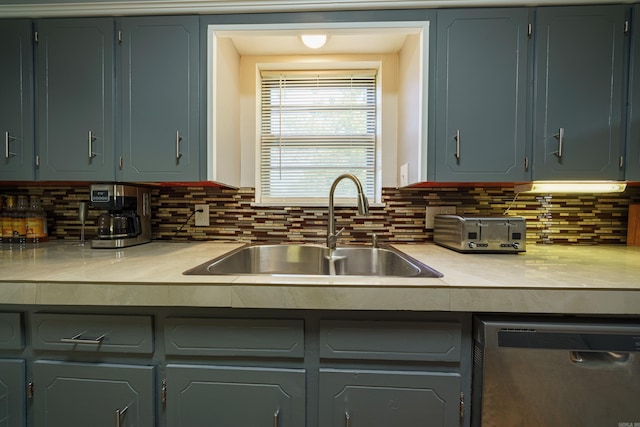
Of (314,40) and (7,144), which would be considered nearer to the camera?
(7,144)

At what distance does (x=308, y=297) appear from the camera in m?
0.77

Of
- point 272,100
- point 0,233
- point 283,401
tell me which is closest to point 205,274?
point 283,401

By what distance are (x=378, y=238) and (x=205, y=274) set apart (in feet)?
3.37

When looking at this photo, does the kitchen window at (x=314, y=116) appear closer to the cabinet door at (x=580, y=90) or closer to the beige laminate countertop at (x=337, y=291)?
the cabinet door at (x=580, y=90)

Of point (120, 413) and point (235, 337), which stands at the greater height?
point (235, 337)

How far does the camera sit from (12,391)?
0.85 meters

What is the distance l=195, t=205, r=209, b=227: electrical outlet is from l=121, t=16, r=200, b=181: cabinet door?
375 millimetres

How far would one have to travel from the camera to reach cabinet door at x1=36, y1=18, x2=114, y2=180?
1.24 m

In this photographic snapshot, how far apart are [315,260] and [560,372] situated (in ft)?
3.43

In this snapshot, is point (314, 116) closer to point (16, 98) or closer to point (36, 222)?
point (16, 98)

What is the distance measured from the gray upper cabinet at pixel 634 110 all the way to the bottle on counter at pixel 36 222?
9.84ft

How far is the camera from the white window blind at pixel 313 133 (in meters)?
1.65

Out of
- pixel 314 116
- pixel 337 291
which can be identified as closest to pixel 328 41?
pixel 314 116

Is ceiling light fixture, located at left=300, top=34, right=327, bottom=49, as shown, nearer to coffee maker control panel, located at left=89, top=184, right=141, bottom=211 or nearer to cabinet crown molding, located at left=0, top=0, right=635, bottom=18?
cabinet crown molding, located at left=0, top=0, right=635, bottom=18
